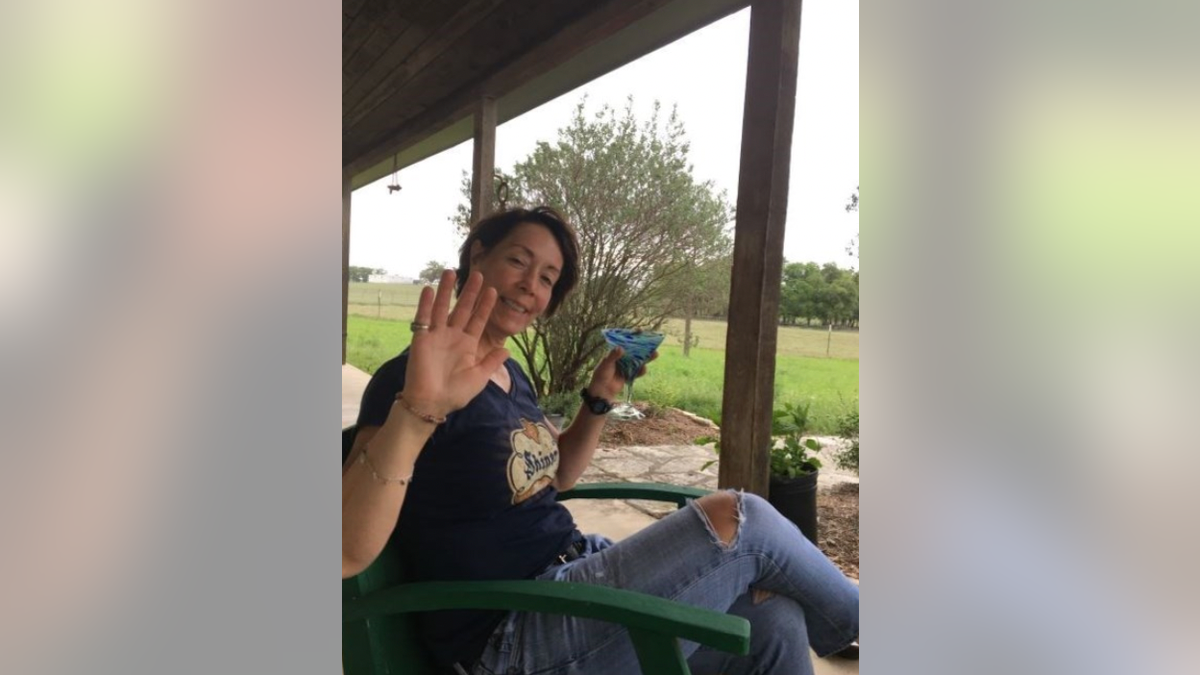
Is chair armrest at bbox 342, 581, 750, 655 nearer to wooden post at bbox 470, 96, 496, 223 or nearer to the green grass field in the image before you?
the green grass field

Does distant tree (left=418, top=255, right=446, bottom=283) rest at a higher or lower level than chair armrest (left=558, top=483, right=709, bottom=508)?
higher

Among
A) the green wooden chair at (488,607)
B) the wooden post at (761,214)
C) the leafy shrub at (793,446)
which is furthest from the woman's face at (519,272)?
the leafy shrub at (793,446)

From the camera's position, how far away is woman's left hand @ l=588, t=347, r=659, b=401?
137 centimetres

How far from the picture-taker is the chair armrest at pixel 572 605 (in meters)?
0.79

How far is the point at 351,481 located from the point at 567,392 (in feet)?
1.86

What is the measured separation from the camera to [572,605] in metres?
0.84

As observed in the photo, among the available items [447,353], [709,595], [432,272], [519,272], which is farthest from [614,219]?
[709,595]

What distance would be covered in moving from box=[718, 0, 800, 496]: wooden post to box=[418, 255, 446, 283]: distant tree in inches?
32.1

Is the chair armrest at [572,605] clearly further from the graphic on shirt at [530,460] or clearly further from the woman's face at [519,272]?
the woman's face at [519,272]

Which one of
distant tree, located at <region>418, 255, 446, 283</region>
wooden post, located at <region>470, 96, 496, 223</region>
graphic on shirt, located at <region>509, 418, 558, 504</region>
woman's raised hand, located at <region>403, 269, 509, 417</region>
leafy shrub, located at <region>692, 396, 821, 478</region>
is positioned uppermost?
wooden post, located at <region>470, 96, 496, 223</region>

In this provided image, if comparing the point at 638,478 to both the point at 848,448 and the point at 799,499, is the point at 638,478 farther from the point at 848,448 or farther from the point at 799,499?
the point at 848,448

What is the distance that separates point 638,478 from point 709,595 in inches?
26.7

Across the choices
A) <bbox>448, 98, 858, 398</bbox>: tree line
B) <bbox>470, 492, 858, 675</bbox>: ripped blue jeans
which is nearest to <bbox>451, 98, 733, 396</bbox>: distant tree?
<bbox>448, 98, 858, 398</bbox>: tree line
